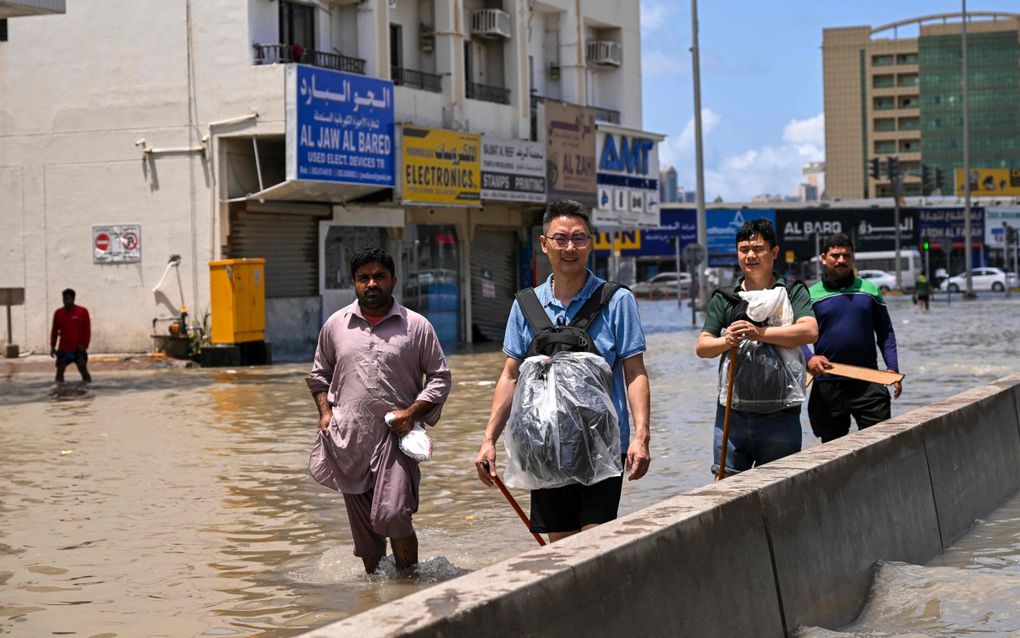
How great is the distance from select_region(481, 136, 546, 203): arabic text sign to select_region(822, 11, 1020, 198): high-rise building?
100 metres

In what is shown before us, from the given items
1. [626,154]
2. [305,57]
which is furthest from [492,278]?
[305,57]

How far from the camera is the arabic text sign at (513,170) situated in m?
33.4

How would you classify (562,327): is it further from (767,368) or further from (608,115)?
(608,115)

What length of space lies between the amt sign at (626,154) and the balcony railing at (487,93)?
13.3 ft

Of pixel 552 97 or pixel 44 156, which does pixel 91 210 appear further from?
pixel 552 97

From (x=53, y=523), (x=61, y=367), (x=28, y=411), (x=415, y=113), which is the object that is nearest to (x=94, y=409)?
(x=28, y=411)

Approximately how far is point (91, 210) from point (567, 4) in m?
14.5

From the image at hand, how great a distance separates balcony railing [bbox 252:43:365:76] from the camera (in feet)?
92.4

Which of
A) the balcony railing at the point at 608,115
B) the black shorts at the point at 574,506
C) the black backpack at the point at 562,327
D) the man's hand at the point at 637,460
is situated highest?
the balcony railing at the point at 608,115

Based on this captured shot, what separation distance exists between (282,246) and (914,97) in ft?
370

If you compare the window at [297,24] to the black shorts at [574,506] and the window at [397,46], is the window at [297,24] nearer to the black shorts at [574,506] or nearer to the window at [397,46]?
the window at [397,46]

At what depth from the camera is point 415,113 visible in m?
31.5

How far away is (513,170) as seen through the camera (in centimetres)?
3447

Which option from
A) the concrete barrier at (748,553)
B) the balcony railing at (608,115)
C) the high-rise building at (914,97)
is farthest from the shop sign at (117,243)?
the high-rise building at (914,97)
